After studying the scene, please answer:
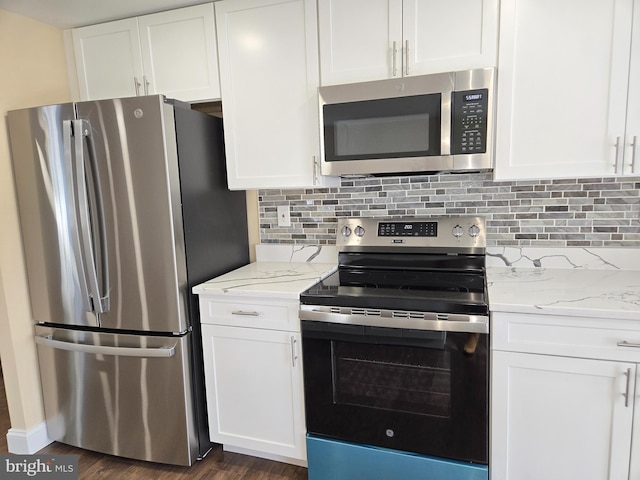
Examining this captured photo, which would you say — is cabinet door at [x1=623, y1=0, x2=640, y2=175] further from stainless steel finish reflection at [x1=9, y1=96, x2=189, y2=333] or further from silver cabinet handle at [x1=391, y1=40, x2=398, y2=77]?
stainless steel finish reflection at [x1=9, y1=96, x2=189, y2=333]

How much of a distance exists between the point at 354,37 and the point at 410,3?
0.27 m

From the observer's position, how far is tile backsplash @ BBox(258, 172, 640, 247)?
1855 millimetres

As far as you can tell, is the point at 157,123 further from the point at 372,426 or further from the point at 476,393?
the point at 476,393

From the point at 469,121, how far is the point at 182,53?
146 cm

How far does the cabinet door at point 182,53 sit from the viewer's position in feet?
6.71

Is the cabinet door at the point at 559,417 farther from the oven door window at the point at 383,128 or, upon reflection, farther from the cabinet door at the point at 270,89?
the cabinet door at the point at 270,89

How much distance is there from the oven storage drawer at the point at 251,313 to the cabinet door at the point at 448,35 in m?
1.16

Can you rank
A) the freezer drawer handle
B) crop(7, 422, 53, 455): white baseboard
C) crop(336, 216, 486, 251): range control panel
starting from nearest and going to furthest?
the freezer drawer handle, crop(336, 216, 486, 251): range control panel, crop(7, 422, 53, 455): white baseboard

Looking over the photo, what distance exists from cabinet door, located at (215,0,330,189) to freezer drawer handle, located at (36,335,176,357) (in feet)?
2.93

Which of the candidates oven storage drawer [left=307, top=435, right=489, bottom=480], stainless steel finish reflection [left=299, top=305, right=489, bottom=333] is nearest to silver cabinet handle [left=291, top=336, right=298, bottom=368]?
stainless steel finish reflection [left=299, top=305, right=489, bottom=333]

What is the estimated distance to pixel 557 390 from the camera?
1.46 meters

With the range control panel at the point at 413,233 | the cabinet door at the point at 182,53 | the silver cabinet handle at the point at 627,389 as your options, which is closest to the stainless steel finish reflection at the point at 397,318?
the silver cabinet handle at the point at 627,389

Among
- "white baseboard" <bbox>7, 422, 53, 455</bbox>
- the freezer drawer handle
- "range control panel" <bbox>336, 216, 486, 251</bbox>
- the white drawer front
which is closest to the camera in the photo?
the white drawer front

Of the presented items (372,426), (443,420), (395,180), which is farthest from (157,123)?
(443,420)
